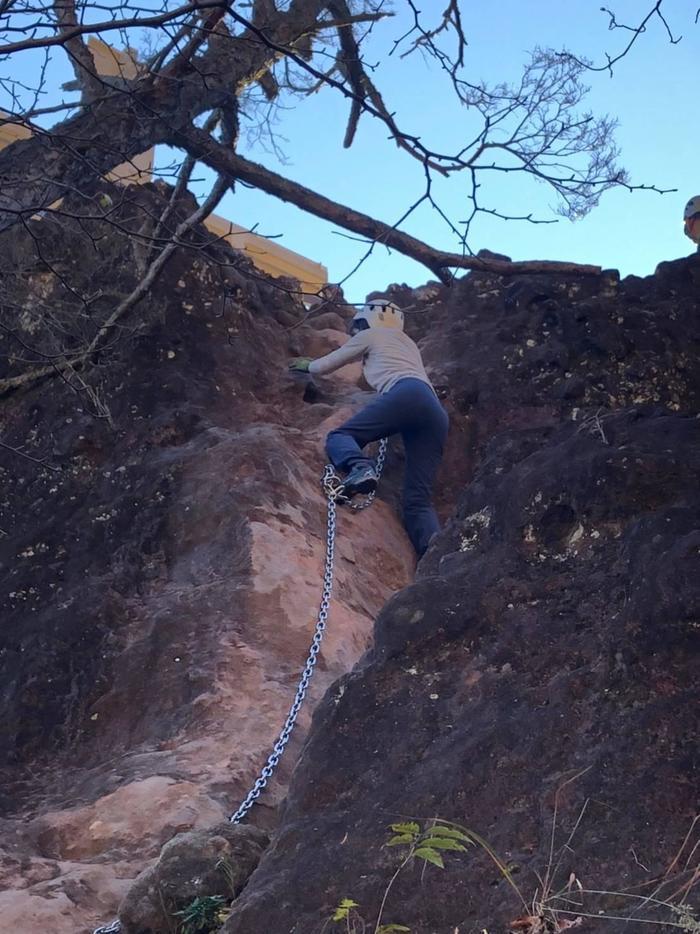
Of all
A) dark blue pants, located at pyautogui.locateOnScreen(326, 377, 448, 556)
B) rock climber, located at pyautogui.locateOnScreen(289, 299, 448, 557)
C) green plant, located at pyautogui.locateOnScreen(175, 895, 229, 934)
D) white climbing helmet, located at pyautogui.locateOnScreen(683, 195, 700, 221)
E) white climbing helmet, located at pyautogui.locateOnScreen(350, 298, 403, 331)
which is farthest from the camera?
white climbing helmet, located at pyautogui.locateOnScreen(683, 195, 700, 221)

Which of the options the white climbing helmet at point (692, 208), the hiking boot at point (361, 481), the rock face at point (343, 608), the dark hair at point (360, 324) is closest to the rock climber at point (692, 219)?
the white climbing helmet at point (692, 208)

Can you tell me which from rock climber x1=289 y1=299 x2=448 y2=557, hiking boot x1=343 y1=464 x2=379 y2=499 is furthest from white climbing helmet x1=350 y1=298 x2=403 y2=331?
hiking boot x1=343 y1=464 x2=379 y2=499

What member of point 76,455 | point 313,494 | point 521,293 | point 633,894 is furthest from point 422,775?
point 521,293

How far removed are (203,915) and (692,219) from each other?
6497 mm

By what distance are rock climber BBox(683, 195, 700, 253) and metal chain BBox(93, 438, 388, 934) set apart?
282cm

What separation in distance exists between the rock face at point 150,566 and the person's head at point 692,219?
248 centimetres

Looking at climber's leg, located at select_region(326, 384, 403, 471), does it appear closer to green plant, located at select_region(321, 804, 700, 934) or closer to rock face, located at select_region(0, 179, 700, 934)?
rock face, located at select_region(0, 179, 700, 934)

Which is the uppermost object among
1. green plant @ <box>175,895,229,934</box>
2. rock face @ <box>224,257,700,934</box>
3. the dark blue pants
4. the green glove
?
the green glove

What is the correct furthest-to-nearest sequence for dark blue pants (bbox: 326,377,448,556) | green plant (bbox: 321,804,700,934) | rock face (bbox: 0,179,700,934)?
dark blue pants (bbox: 326,377,448,556) → rock face (bbox: 0,179,700,934) → green plant (bbox: 321,804,700,934)

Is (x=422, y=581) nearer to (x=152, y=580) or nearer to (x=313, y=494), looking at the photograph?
(x=152, y=580)

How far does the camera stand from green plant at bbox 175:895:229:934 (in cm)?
292

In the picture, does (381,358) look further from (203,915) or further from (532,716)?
(203,915)

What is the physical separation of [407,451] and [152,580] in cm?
170

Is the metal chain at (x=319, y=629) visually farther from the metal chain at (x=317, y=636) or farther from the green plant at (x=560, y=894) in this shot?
the green plant at (x=560, y=894)
